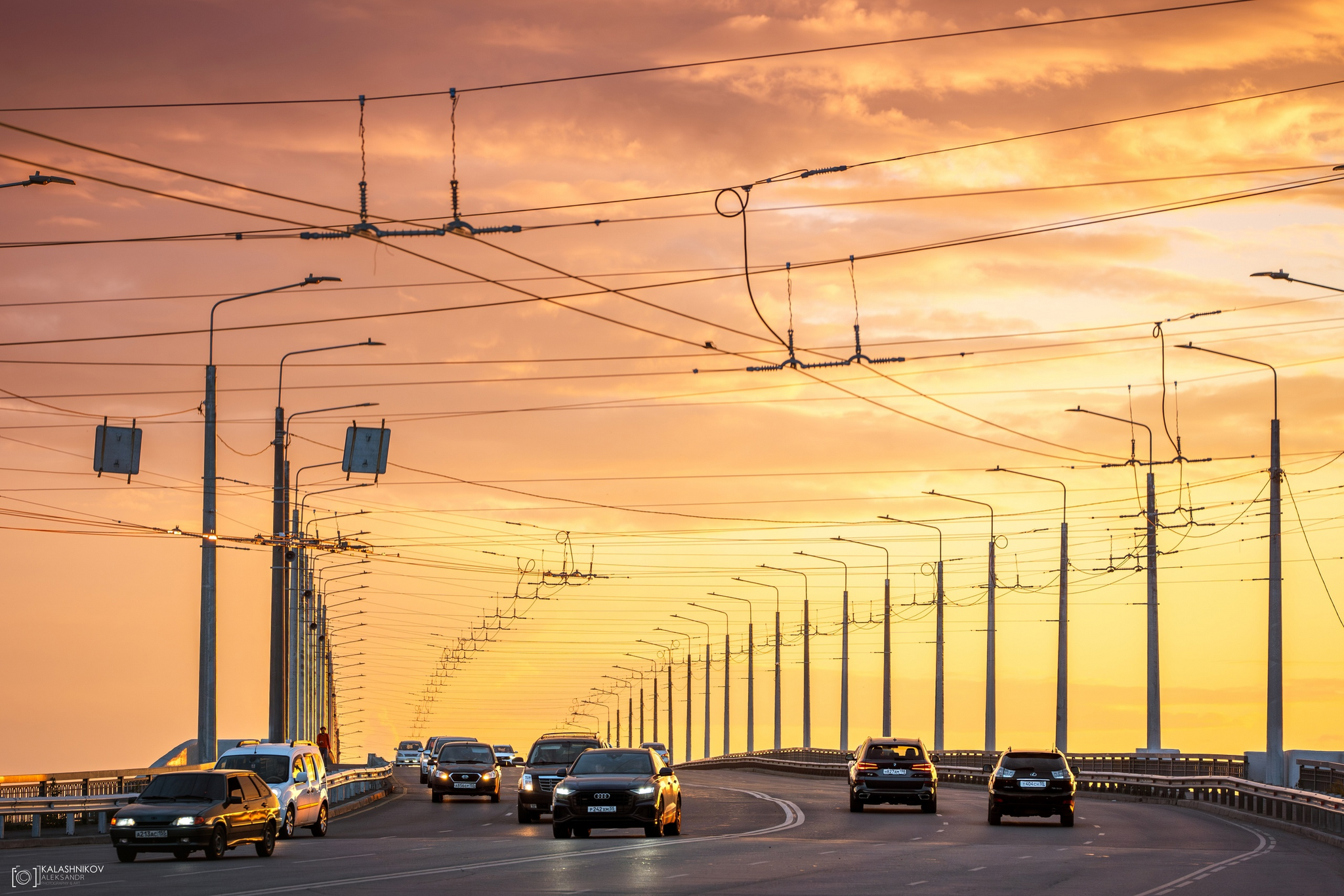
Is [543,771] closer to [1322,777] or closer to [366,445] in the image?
[366,445]

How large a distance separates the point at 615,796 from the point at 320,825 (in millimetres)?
7468

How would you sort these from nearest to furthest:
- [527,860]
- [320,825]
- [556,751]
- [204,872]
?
[204,872] < [527,860] < [320,825] < [556,751]

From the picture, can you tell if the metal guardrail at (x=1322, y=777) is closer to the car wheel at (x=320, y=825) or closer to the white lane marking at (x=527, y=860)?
the white lane marking at (x=527, y=860)

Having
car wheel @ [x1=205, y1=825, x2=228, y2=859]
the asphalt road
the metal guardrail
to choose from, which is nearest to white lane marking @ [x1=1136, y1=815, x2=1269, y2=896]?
the asphalt road

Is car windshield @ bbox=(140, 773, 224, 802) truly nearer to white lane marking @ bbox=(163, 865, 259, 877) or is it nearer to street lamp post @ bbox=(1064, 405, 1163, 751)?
white lane marking @ bbox=(163, 865, 259, 877)

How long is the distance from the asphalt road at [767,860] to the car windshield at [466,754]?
9.66 meters

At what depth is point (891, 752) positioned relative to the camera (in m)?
44.5

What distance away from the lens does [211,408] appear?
38.0 meters

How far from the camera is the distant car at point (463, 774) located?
2099 inches

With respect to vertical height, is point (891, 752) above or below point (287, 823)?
above

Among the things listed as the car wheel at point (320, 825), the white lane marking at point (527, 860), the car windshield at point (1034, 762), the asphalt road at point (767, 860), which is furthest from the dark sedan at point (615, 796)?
the car windshield at point (1034, 762)

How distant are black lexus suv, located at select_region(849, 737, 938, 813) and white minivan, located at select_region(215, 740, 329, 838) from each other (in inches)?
569

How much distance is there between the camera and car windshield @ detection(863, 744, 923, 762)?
146ft

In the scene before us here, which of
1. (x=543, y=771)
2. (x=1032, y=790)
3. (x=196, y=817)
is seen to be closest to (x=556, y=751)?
(x=543, y=771)
